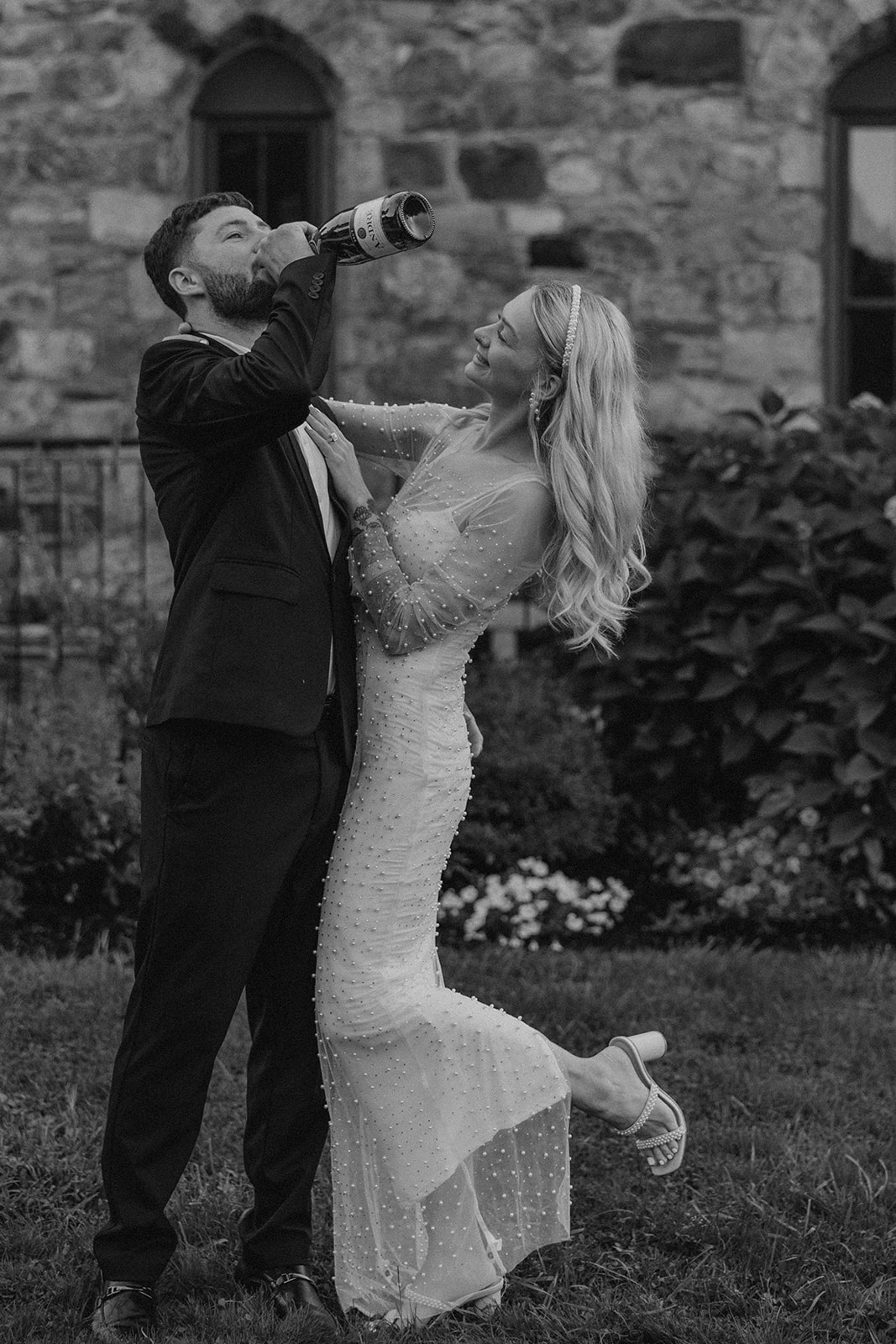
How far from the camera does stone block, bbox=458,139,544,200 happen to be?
7.99m

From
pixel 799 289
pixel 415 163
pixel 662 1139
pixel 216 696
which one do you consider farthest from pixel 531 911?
pixel 415 163

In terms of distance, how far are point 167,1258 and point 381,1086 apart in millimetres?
488

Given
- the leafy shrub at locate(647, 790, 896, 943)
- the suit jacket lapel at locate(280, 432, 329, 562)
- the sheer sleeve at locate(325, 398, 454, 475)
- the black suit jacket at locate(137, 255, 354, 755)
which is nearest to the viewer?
the black suit jacket at locate(137, 255, 354, 755)

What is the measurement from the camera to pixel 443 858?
3.41m

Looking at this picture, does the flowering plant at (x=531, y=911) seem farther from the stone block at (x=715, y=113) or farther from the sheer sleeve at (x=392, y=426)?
the stone block at (x=715, y=113)

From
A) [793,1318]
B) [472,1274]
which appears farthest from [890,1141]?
[472,1274]

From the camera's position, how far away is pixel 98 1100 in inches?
162

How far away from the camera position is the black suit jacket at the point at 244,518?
2961mm

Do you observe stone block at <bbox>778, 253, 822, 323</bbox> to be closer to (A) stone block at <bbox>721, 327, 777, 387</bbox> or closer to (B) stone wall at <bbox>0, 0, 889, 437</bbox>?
(B) stone wall at <bbox>0, 0, 889, 437</bbox>

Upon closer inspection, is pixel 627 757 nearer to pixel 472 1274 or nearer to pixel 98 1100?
pixel 98 1100

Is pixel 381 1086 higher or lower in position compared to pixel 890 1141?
higher

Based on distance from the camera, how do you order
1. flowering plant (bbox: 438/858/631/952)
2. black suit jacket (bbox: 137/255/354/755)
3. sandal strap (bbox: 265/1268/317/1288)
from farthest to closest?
1. flowering plant (bbox: 438/858/631/952)
2. sandal strap (bbox: 265/1268/317/1288)
3. black suit jacket (bbox: 137/255/354/755)

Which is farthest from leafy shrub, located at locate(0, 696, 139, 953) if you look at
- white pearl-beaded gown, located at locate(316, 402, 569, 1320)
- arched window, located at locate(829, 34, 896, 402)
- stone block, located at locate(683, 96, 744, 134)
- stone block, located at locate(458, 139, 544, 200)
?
arched window, located at locate(829, 34, 896, 402)

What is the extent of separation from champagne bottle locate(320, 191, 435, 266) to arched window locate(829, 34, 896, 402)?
18.5 ft
